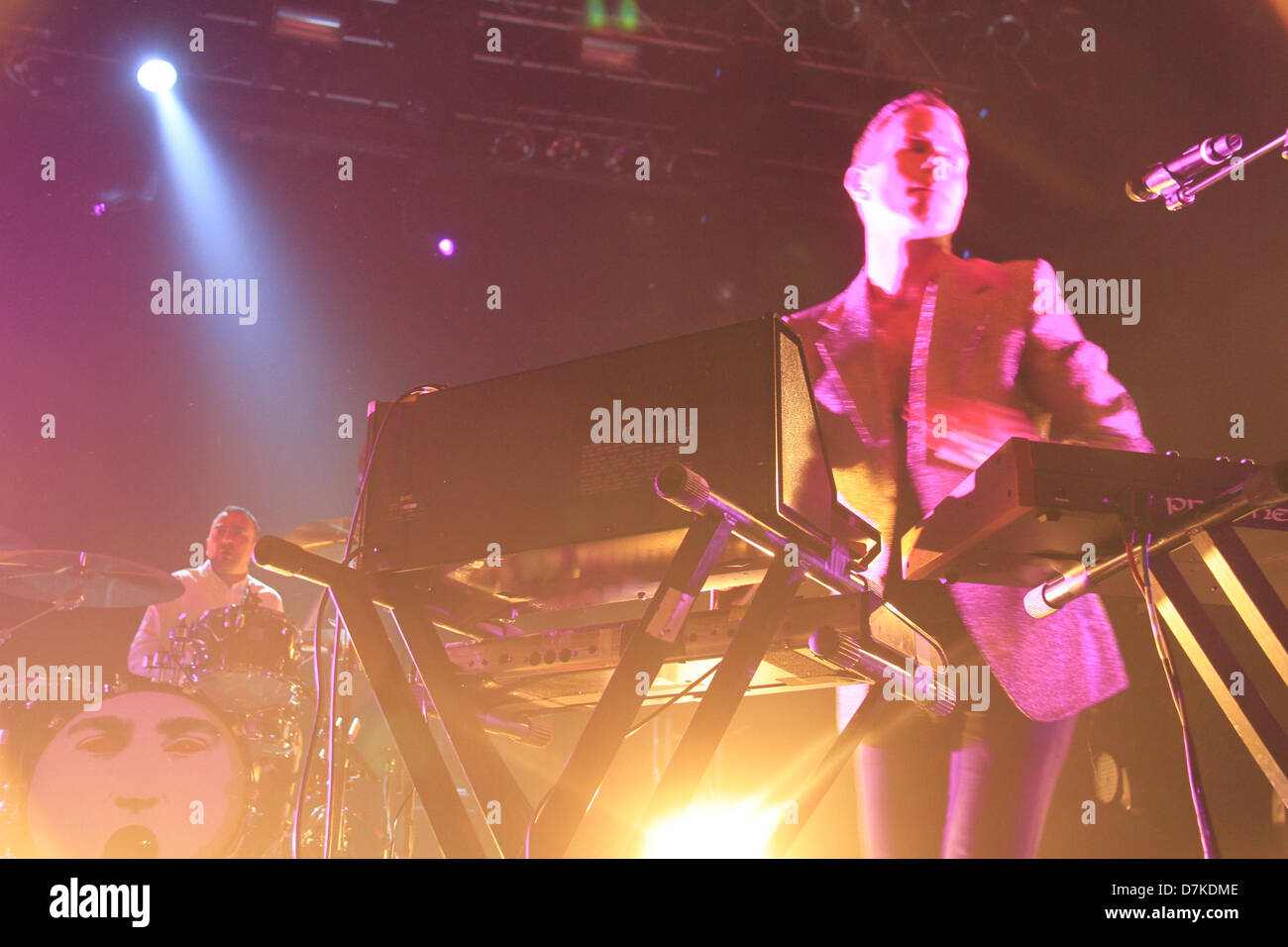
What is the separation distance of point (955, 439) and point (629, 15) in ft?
10.7

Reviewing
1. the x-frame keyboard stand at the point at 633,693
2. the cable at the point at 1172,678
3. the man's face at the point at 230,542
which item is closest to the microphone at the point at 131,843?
the man's face at the point at 230,542

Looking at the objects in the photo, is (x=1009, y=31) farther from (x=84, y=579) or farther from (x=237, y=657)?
(x=84, y=579)

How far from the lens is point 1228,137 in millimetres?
2057

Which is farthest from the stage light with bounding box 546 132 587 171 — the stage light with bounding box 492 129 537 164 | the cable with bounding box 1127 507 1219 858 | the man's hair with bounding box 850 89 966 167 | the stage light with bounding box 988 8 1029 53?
the cable with bounding box 1127 507 1219 858

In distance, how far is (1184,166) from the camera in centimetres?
215

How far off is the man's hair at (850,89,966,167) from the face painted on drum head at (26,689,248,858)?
394cm

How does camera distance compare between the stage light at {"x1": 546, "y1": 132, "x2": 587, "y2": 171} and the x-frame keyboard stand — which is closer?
the x-frame keyboard stand

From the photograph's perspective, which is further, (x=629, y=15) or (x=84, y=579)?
(x=629, y=15)

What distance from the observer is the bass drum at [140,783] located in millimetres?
4391

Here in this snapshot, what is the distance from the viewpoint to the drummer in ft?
19.0

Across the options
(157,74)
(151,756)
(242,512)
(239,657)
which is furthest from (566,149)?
(151,756)

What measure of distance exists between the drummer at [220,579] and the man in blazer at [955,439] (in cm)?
370

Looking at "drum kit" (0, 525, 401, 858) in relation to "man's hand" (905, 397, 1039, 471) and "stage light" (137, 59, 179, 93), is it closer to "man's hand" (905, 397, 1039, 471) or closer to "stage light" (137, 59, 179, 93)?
"stage light" (137, 59, 179, 93)
